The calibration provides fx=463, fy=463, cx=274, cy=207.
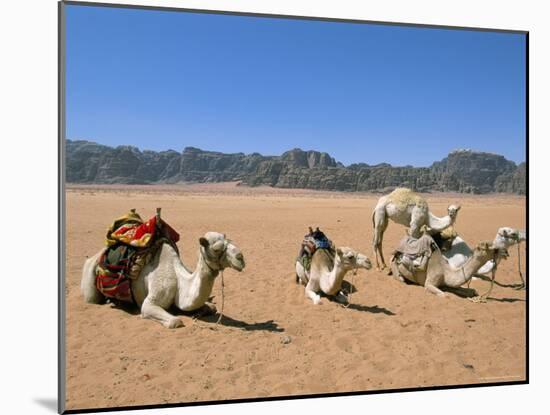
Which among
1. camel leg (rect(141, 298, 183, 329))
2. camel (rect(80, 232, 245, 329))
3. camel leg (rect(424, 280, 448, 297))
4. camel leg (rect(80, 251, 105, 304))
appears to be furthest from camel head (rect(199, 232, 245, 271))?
camel leg (rect(424, 280, 448, 297))

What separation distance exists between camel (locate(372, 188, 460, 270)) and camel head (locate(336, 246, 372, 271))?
236cm

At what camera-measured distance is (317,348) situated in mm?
4082

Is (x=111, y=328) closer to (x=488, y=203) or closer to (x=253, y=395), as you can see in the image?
(x=253, y=395)

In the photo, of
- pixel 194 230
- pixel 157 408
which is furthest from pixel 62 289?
pixel 194 230

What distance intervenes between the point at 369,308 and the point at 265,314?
3.92 ft

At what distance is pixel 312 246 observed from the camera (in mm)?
5516

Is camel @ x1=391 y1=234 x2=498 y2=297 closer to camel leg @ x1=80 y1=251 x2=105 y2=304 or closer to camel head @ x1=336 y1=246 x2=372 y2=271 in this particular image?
camel head @ x1=336 y1=246 x2=372 y2=271

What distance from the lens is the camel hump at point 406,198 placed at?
6941mm

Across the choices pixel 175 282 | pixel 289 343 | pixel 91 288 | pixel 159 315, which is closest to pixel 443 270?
pixel 289 343

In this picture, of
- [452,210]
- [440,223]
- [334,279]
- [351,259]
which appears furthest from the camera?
[440,223]

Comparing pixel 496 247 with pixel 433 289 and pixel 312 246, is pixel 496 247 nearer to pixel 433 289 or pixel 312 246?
pixel 433 289

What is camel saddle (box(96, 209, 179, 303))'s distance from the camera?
4.32 meters

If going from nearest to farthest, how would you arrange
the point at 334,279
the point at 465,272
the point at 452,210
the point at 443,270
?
the point at 334,279, the point at 465,272, the point at 443,270, the point at 452,210

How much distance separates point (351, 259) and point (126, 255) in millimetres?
2166
